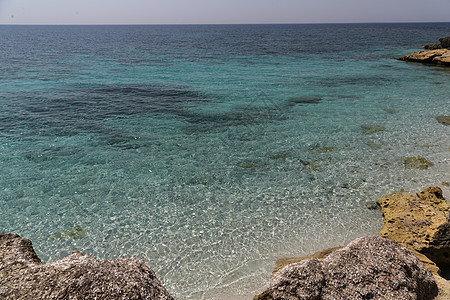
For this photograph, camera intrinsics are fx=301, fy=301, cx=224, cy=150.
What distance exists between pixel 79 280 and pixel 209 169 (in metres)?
8.56

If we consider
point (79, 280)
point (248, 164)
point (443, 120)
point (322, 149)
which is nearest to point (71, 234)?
point (79, 280)

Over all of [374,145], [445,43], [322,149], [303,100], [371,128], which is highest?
[445,43]

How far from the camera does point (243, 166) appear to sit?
13.0 m

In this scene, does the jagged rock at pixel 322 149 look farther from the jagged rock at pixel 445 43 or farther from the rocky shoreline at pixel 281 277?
the jagged rock at pixel 445 43

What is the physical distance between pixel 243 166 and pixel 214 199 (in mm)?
2716

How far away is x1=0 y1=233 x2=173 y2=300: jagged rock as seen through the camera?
14.0 ft

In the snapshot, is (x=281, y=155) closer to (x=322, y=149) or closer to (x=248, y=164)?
(x=248, y=164)

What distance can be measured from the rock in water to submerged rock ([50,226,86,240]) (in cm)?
645

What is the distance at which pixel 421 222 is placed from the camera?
324 inches

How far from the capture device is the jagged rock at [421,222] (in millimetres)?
7402

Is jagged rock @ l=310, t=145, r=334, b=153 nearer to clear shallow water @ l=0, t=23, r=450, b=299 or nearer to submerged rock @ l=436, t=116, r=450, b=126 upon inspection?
clear shallow water @ l=0, t=23, r=450, b=299

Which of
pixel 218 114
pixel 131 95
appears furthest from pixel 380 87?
pixel 131 95

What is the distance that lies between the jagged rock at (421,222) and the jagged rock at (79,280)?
6554mm

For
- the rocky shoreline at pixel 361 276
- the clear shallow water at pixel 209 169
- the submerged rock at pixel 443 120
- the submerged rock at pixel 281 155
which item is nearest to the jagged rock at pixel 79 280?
the rocky shoreline at pixel 361 276
